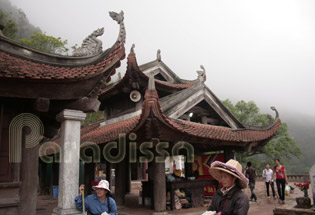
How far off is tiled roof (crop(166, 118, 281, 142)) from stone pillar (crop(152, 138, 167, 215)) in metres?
1.56

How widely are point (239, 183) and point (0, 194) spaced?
15.4ft

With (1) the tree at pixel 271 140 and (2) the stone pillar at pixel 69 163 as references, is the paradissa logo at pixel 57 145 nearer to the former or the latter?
(2) the stone pillar at pixel 69 163

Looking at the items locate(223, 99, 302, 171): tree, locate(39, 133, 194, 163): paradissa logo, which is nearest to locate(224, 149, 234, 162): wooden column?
locate(39, 133, 194, 163): paradissa logo

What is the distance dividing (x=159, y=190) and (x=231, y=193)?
619 centimetres

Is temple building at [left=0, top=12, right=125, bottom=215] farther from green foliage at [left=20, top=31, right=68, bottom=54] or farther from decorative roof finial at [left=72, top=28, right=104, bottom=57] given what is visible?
green foliage at [left=20, top=31, right=68, bottom=54]

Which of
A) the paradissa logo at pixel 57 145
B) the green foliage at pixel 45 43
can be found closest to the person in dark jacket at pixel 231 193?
the paradissa logo at pixel 57 145

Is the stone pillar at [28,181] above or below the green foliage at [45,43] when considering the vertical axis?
below

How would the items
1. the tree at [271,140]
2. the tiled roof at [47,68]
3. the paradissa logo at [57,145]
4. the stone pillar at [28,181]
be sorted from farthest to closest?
the tree at [271,140] < the paradissa logo at [57,145] < the stone pillar at [28,181] < the tiled roof at [47,68]

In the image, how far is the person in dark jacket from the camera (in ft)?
9.08

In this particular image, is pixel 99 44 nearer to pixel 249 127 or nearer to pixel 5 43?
pixel 5 43

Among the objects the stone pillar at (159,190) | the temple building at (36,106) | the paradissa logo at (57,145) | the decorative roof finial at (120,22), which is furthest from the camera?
the stone pillar at (159,190)

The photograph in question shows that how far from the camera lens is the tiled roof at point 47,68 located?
498 centimetres

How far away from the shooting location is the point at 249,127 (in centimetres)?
1216

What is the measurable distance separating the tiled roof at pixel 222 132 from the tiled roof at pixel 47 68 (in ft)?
10.4
